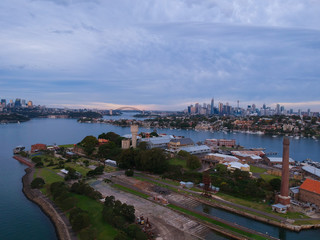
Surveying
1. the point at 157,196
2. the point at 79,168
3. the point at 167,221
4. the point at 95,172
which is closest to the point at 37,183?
the point at 95,172

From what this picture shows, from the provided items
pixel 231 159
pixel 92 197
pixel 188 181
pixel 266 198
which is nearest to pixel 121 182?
pixel 92 197

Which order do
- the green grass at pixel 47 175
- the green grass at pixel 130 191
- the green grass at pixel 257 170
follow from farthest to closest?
→ the green grass at pixel 257 170
the green grass at pixel 47 175
the green grass at pixel 130 191

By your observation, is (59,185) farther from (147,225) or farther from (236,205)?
(236,205)

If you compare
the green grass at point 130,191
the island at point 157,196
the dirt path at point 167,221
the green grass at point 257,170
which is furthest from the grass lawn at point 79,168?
the green grass at point 257,170

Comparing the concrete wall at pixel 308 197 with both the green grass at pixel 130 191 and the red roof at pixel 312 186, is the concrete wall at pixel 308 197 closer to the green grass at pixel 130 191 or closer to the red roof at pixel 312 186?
the red roof at pixel 312 186

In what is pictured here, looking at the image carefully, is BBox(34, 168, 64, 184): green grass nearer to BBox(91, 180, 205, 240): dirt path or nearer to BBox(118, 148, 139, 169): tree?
BBox(91, 180, 205, 240): dirt path

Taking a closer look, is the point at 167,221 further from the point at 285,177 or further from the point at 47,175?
the point at 47,175

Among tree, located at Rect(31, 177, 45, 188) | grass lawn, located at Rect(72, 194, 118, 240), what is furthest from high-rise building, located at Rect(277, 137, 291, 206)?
tree, located at Rect(31, 177, 45, 188)
